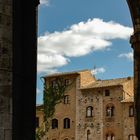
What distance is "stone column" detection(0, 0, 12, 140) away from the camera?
7543 mm

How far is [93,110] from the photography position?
57.2 meters

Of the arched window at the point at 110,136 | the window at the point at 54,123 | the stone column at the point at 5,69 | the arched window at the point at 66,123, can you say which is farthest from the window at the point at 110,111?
the stone column at the point at 5,69

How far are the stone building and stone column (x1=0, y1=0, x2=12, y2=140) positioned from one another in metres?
46.3

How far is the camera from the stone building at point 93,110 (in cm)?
5472

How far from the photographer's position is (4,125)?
24.7 feet

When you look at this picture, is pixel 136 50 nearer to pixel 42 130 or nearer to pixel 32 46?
pixel 32 46

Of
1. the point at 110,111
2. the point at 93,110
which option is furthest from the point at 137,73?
the point at 93,110

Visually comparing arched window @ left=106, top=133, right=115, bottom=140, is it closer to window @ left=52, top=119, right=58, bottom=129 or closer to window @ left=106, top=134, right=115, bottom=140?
window @ left=106, top=134, right=115, bottom=140

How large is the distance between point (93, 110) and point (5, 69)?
49.7 m

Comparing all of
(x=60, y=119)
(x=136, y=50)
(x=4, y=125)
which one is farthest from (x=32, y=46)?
(x=60, y=119)

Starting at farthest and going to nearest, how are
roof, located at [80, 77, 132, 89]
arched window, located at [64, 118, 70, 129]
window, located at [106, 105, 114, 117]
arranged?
arched window, located at [64, 118, 70, 129] < window, located at [106, 105, 114, 117] < roof, located at [80, 77, 132, 89]

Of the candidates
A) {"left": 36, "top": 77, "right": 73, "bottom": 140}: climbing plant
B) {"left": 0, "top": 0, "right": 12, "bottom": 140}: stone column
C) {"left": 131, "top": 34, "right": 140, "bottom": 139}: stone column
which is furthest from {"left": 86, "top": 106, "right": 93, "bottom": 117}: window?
{"left": 0, "top": 0, "right": 12, "bottom": 140}: stone column

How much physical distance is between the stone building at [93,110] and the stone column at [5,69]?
152 ft

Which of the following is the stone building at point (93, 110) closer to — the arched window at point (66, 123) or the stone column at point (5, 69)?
the arched window at point (66, 123)
